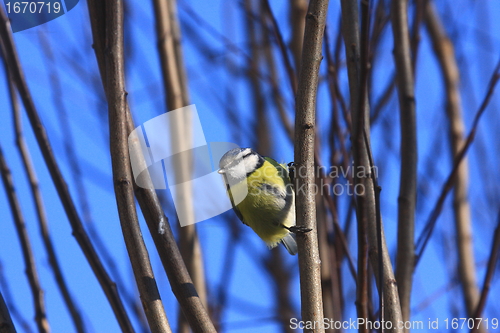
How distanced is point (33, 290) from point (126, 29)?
1303 millimetres

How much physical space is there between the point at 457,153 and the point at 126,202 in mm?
1267

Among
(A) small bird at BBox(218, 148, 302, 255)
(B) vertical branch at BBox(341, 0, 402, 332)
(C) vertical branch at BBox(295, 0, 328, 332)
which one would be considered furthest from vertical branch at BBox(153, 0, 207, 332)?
(C) vertical branch at BBox(295, 0, 328, 332)

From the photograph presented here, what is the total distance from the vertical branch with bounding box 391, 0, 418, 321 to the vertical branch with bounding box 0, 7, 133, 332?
A: 0.69m

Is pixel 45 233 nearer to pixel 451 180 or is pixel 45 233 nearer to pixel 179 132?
pixel 179 132

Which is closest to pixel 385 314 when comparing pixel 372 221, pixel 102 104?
pixel 372 221

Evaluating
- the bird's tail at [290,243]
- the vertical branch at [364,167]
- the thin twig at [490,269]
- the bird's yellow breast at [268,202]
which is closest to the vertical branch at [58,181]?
the vertical branch at [364,167]

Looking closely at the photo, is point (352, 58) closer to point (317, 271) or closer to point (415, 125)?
point (415, 125)

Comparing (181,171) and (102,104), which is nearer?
(181,171)

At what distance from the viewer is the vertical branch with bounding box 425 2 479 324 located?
5.48 ft

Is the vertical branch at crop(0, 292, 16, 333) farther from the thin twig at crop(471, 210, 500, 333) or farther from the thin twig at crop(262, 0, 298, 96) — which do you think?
the thin twig at crop(471, 210, 500, 333)

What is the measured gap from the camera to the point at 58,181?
1.07m

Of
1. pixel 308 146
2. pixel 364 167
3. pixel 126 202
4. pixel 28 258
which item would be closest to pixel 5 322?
pixel 126 202

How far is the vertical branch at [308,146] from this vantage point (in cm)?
87

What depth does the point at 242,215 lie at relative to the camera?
69.8 inches
